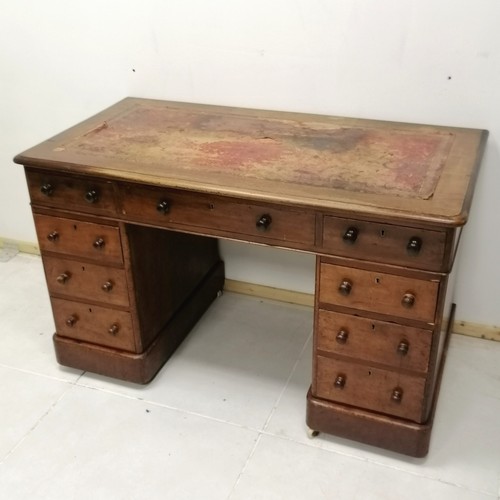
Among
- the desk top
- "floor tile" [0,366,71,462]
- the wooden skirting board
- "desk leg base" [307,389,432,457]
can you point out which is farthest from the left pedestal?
"desk leg base" [307,389,432,457]

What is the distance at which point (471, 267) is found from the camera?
2.13 metres

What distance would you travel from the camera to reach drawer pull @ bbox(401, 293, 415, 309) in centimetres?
152

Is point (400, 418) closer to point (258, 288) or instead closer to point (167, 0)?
point (258, 288)

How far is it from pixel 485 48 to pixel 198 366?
1.31 meters

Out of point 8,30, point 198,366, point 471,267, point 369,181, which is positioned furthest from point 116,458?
point 8,30

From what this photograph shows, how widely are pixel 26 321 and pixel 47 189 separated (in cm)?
78

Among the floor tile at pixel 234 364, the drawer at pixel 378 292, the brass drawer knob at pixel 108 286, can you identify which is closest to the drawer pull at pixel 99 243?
the brass drawer knob at pixel 108 286

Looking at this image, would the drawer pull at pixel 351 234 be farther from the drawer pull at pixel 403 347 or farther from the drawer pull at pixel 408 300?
the drawer pull at pixel 403 347

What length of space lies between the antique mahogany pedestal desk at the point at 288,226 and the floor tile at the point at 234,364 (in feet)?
0.23

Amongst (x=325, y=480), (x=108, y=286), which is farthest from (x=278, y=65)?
(x=325, y=480)

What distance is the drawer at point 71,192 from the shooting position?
1751 mm

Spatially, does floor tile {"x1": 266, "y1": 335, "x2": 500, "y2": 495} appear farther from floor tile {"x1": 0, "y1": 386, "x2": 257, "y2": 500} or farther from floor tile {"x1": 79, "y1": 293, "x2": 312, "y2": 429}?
floor tile {"x1": 0, "y1": 386, "x2": 257, "y2": 500}

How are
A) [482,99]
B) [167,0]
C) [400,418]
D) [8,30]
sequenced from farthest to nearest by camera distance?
[8,30] → [167,0] → [482,99] → [400,418]

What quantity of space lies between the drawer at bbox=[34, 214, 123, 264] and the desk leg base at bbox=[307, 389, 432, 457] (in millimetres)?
706
